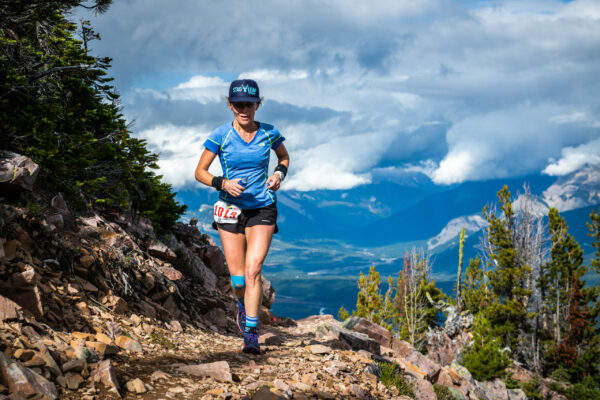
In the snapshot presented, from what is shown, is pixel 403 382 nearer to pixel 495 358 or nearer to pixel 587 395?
pixel 495 358

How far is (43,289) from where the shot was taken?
5406 mm

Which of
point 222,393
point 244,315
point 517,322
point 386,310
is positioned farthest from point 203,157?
point 517,322

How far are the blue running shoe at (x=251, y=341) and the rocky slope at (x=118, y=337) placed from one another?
0.12m

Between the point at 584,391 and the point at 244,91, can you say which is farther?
the point at 584,391

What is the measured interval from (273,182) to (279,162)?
67 cm

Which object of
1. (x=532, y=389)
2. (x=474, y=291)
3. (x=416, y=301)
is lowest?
(x=532, y=389)

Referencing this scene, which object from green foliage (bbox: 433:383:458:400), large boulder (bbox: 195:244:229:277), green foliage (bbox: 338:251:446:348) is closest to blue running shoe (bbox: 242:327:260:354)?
green foliage (bbox: 433:383:458:400)

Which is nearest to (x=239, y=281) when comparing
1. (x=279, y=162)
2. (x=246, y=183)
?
(x=246, y=183)

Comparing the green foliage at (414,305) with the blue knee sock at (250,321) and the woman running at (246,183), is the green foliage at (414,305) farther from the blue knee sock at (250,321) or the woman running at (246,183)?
the woman running at (246,183)

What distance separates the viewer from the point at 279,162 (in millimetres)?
6121

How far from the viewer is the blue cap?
527 cm

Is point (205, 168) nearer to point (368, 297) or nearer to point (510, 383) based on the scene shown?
point (368, 297)

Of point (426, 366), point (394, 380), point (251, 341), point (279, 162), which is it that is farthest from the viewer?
point (426, 366)

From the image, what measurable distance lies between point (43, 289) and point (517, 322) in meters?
51.5
